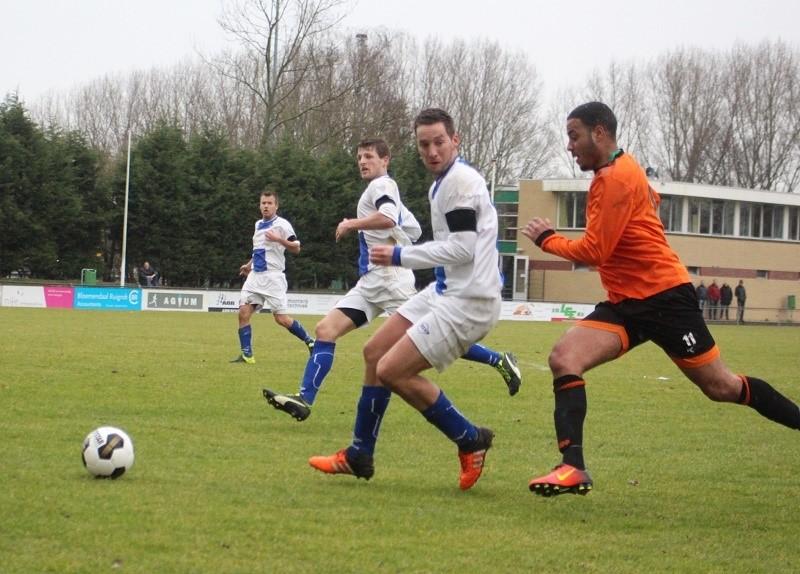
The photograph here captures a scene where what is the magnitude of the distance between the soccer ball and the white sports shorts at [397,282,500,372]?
1.68 meters

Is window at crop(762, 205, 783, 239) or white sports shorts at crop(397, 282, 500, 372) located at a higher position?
window at crop(762, 205, 783, 239)

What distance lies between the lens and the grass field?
509 centimetres

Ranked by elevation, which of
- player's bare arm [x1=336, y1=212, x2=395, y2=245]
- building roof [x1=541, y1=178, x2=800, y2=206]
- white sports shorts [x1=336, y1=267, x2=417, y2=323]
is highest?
building roof [x1=541, y1=178, x2=800, y2=206]

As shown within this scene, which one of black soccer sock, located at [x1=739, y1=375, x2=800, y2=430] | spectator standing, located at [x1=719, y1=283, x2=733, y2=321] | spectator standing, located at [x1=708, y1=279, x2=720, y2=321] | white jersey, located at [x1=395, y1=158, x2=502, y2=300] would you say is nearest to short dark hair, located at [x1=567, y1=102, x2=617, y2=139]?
white jersey, located at [x1=395, y1=158, x2=502, y2=300]

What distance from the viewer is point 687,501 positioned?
673 cm

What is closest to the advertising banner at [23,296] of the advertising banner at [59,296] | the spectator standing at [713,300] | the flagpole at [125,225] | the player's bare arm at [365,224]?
the advertising banner at [59,296]

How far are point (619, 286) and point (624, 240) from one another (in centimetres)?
27

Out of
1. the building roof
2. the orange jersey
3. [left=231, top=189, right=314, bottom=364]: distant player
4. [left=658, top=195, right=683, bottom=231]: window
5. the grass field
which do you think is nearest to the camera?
the grass field

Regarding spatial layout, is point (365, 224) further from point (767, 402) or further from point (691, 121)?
point (691, 121)

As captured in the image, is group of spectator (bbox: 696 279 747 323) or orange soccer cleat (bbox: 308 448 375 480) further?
group of spectator (bbox: 696 279 747 323)

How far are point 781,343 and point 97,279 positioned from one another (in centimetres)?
2634

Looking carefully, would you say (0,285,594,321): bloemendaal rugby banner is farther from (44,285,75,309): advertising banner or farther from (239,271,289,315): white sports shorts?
(239,271,289,315): white sports shorts

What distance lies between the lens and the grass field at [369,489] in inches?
200

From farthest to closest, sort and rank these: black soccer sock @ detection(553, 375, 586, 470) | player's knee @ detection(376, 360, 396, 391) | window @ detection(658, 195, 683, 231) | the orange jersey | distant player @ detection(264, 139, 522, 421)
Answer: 1. window @ detection(658, 195, 683, 231)
2. distant player @ detection(264, 139, 522, 421)
3. player's knee @ detection(376, 360, 396, 391)
4. the orange jersey
5. black soccer sock @ detection(553, 375, 586, 470)
